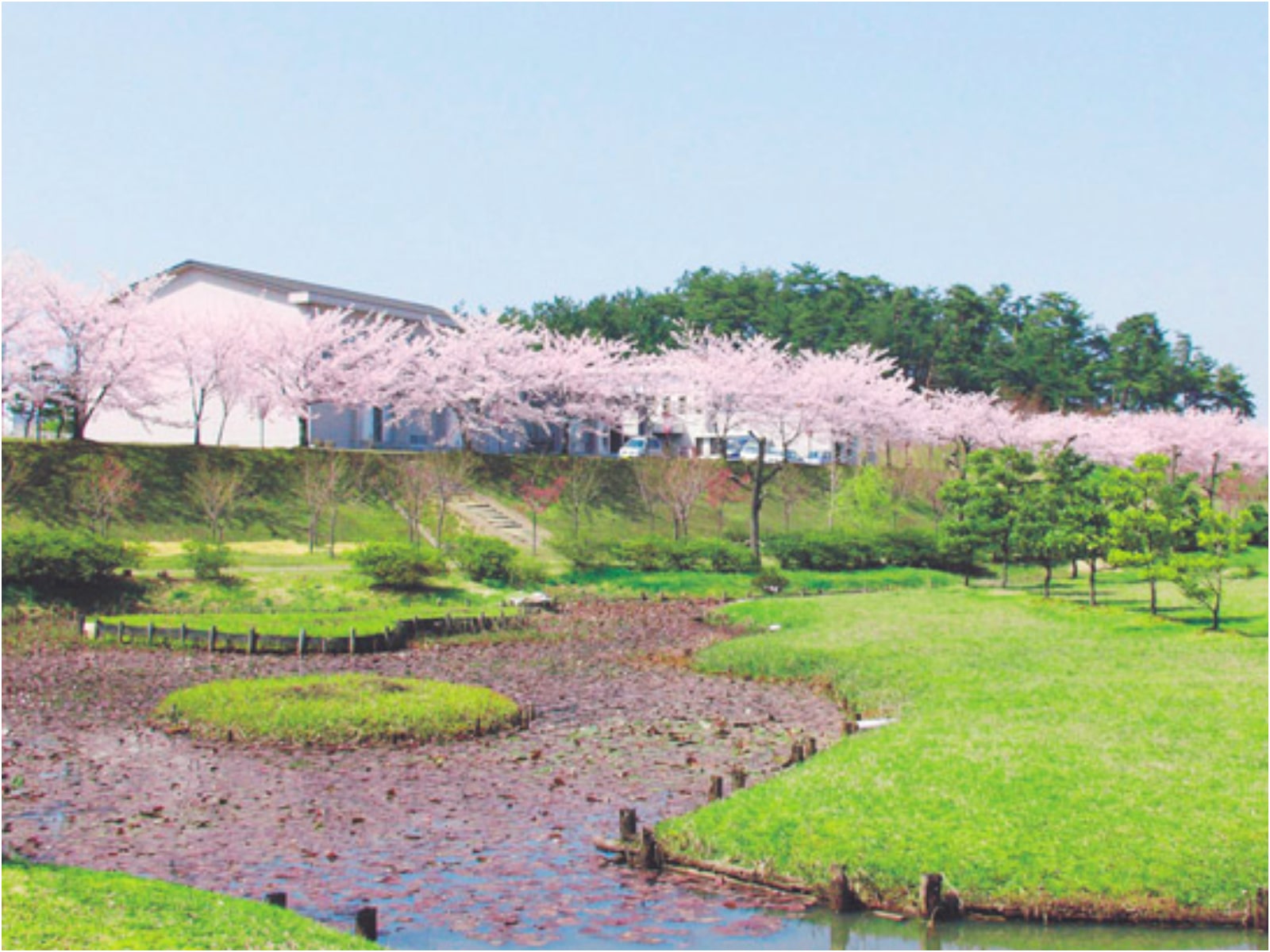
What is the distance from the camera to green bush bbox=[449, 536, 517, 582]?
3556 cm

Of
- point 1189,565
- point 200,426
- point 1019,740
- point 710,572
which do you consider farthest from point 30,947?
point 200,426

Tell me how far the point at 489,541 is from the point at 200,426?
20581mm

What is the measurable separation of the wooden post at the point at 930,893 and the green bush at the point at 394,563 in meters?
23.8

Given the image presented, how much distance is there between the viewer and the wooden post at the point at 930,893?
10555mm

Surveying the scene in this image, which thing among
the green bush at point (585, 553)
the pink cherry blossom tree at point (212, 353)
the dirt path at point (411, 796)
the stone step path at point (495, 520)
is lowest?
the dirt path at point (411, 796)

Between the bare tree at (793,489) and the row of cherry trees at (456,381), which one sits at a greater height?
the row of cherry trees at (456,381)

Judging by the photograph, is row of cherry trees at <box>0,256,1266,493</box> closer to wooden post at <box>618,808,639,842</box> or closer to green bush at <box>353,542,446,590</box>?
green bush at <box>353,542,446,590</box>

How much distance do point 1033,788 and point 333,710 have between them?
30.3ft

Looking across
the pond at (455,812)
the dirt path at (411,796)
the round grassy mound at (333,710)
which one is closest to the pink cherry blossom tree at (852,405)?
the dirt path at (411,796)

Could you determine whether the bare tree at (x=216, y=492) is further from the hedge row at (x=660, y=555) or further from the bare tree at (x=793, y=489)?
the bare tree at (x=793, y=489)

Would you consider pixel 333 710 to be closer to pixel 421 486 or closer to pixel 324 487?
pixel 324 487

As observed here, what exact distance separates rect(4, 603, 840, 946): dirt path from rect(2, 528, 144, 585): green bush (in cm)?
634

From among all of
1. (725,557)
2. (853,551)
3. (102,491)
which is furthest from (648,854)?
(853,551)

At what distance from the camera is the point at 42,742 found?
16.5 meters
